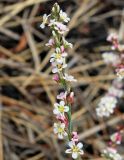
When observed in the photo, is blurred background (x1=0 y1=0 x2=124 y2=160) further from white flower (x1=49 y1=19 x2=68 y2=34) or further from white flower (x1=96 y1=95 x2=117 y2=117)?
white flower (x1=49 y1=19 x2=68 y2=34)

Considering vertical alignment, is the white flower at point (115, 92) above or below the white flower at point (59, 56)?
above

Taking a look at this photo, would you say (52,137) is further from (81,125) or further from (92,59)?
(92,59)


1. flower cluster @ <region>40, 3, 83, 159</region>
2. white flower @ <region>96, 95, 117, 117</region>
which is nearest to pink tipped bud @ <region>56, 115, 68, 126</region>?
flower cluster @ <region>40, 3, 83, 159</region>

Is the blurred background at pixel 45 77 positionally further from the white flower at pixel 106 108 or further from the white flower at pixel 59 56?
the white flower at pixel 59 56

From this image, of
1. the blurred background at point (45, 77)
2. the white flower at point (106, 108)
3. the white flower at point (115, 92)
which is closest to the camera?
the white flower at point (106, 108)

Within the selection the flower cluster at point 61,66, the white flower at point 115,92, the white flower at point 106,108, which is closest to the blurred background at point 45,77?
the white flower at point 115,92

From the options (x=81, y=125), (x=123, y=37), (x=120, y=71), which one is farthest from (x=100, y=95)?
(x=120, y=71)

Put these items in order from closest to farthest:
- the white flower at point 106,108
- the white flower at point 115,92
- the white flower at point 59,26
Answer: the white flower at point 59,26, the white flower at point 106,108, the white flower at point 115,92
